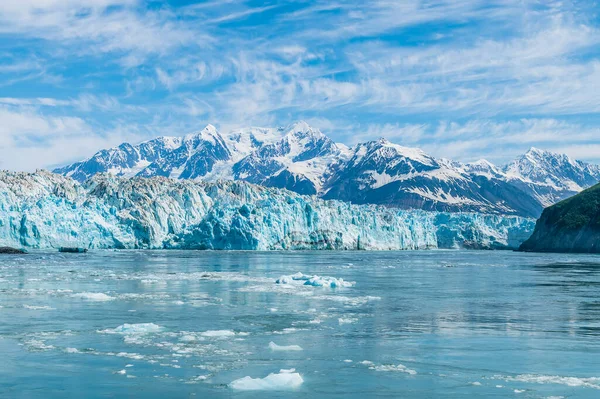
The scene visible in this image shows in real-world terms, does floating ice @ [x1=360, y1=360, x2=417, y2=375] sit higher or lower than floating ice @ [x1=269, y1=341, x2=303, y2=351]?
lower

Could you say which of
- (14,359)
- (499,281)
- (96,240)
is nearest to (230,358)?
(14,359)

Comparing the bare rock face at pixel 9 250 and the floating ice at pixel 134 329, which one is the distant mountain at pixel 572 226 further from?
the floating ice at pixel 134 329

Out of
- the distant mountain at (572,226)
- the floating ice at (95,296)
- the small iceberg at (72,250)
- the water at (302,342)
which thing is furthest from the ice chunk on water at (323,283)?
the distant mountain at (572,226)

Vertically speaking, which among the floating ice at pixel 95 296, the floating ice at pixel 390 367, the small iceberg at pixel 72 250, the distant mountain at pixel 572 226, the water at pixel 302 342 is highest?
the distant mountain at pixel 572 226

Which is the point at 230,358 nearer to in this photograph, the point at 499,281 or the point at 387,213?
the point at 499,281

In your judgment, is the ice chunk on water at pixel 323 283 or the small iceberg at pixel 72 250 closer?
the ice chunk on water at pixel 323 283

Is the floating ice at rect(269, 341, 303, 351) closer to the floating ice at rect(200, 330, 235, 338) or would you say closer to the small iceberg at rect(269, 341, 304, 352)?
the small iceberg at rect(269, 341, 304, 352)

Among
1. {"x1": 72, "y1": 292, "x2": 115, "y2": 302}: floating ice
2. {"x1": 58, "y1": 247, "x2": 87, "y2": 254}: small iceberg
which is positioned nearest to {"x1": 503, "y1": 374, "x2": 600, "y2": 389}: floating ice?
{"x1": 72, "y1": 292, "x2": 115, "y2": 302}: floating ice
